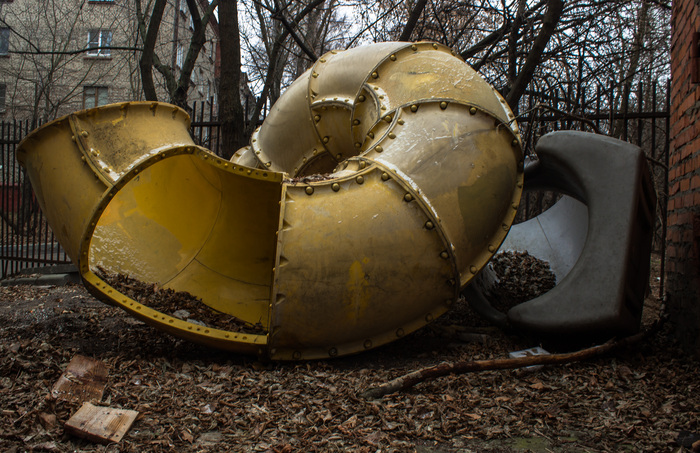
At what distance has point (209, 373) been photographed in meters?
3.22

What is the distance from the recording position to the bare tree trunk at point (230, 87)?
6660 millimetres

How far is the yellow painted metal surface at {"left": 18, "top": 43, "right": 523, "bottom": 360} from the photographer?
314cm

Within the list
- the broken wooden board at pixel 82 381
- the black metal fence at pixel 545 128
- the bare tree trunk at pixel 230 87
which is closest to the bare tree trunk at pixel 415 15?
the black metal fence at pixel 545 128

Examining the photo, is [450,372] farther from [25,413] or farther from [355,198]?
[25,413]

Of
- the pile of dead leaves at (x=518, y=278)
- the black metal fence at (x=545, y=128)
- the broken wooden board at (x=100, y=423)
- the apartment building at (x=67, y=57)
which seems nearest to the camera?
the broken wooden board at (x=100, y=423)

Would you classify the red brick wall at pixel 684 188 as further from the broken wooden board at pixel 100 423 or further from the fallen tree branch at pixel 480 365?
the broken wooden board at pixel 100 423

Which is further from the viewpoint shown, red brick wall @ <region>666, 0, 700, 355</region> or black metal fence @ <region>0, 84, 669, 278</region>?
black metal fence @ <region>0, 84, 669, 278</region>

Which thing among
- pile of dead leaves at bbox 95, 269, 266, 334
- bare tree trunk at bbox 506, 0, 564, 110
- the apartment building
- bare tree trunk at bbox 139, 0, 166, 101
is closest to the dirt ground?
pile of dead leaves at bbox 95, 269, 266, 334

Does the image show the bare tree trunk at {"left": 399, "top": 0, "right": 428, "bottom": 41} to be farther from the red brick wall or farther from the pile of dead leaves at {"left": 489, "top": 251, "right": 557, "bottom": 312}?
the pile of dead leaves at {"left": 489, "top": 251, "right": 557, "bottom": 312}

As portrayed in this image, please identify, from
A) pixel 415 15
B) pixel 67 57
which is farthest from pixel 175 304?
pixel 67 57

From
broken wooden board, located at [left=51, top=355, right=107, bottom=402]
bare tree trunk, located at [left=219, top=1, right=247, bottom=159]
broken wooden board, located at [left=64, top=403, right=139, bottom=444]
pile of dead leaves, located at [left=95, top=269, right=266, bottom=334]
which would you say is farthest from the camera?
bare tree trunk, located at [left=219, top=1, right=247, bottom=159]

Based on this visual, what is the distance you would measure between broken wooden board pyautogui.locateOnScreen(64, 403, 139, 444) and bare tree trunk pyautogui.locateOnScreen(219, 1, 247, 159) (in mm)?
4582

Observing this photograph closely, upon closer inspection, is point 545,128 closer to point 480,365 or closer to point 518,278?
point 518,278

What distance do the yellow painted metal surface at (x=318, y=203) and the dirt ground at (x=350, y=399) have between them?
306mm
